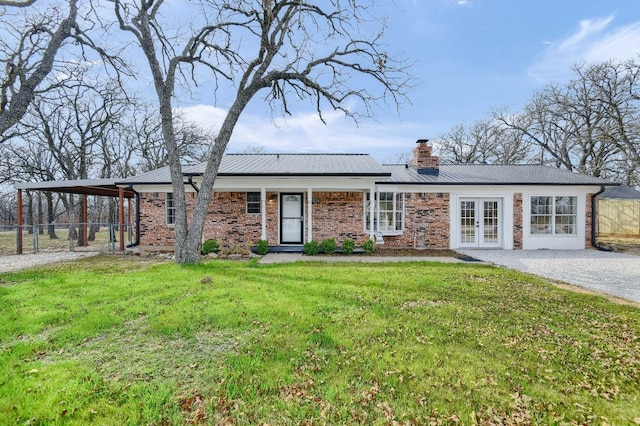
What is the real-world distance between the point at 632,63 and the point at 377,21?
18.4 metres

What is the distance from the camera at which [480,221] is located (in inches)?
475

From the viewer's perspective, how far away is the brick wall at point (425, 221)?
11922mm

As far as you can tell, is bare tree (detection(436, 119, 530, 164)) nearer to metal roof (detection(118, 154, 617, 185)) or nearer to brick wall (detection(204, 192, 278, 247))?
metal roof (detection(118, 154, 617, 185))

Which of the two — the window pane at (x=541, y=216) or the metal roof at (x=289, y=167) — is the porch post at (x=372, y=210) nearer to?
the metal roof at (x=289, y=167)

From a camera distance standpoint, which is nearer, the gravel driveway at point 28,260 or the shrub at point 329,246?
the gravel driveway at point 28,260

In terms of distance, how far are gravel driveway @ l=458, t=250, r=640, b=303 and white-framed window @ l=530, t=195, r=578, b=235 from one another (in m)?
1.03

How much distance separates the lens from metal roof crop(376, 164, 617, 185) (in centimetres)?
1162

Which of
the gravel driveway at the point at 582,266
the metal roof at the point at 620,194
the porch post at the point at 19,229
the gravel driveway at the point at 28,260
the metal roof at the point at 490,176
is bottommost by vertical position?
the gravel driveway at the point at 582,266

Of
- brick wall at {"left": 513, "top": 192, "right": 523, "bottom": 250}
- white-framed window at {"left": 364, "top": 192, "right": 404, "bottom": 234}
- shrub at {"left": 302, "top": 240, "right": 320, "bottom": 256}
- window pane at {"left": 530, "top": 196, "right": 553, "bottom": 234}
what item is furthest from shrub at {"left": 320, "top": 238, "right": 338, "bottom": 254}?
window pane at {"left": 530, "top": 196, "right": 553, "bottom": 234}

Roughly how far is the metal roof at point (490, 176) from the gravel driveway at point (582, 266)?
2699 millimetres

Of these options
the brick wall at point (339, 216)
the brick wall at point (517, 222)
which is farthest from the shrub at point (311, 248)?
the brick wall at point (517, 222)

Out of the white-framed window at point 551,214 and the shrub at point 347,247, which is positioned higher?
the white-framed window at point 551,214

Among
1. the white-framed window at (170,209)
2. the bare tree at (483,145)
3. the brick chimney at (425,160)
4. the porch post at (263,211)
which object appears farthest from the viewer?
the bare tree at (483,145)

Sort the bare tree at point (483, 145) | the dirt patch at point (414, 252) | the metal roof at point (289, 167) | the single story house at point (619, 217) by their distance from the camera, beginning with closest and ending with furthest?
1. the metal roof at point (289, 167)
2. the dirt patch at point (414, 252)
3. the single story house at point (619, 217)
4. the bare tree at point (483, 145)
